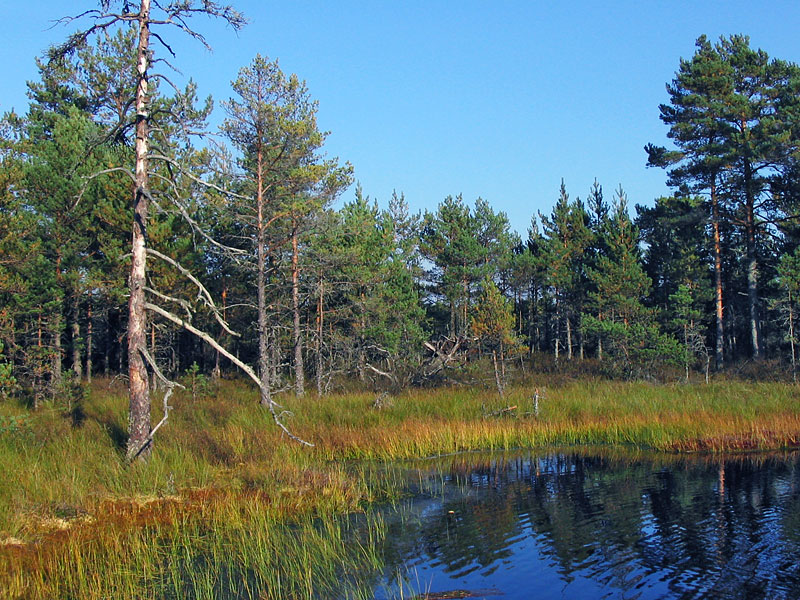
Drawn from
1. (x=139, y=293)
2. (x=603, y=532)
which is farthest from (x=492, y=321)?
(x=603, y=532)

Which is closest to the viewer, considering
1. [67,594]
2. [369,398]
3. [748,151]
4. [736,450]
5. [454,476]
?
[67,594]

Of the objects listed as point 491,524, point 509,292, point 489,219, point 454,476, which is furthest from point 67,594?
point 509,292

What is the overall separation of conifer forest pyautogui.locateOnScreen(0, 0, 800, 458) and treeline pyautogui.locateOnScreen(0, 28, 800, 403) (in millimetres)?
117

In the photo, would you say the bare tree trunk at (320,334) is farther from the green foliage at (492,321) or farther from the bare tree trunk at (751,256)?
the bare tree trunk at (751,256)

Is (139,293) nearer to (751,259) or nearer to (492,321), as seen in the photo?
(492,321)

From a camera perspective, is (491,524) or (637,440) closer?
(491,524)

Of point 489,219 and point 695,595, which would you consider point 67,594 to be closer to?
point 695,595

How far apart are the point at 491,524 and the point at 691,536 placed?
2743mm

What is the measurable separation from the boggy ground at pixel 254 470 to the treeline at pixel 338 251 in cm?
434

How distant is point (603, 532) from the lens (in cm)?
927

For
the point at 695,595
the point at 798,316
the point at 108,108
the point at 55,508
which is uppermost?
the point at 108,108

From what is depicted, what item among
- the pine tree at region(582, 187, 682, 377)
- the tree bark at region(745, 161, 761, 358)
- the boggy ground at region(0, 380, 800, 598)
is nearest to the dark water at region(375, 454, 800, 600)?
the boggy ground at region(0, 380, 800, 598)

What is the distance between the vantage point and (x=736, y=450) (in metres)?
14.9

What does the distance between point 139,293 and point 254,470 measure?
3.72 meters
